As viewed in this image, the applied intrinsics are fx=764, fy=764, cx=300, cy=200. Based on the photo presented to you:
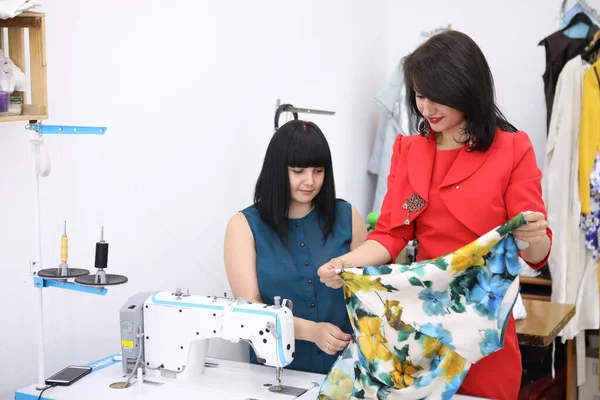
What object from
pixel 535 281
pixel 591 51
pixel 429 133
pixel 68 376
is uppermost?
pixel 591 51

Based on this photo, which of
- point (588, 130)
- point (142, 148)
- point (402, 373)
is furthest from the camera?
point (588, 130)

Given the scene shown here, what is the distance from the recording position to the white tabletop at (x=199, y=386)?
175 centimetres

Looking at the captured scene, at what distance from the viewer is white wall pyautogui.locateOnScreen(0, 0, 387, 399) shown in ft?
6.54

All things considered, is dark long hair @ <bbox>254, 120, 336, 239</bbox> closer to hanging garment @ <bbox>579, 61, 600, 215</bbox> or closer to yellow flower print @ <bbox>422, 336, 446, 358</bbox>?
yellow flower print @ <bbox>422, 336, 446, 358</bbox>

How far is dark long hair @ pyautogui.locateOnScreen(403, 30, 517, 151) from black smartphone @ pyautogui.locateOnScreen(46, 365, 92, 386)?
3.44 feet

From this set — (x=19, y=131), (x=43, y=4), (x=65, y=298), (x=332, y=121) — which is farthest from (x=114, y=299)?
(x=332, y=121)

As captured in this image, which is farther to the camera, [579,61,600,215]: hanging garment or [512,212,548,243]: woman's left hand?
[579,61,600,215]: hanging garment

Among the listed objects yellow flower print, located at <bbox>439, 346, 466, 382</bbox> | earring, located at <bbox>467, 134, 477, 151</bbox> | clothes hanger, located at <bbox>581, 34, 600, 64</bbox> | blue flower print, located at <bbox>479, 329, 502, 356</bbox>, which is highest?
clothes hanger, located at <bbox>581, 34, 600, 64</bbox>

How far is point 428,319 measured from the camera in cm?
165

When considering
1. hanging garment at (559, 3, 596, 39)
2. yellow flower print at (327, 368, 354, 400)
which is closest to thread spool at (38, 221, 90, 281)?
yellow flower print at (327, 368, 354, 400)

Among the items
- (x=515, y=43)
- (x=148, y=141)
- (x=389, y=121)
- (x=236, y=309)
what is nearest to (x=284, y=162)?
(x=148, y=141)

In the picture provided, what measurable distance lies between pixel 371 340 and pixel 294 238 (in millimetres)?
651

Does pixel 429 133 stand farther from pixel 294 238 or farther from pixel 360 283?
pixel 294 238

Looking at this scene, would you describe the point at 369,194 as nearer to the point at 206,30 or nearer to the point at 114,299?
the point at 206,30
